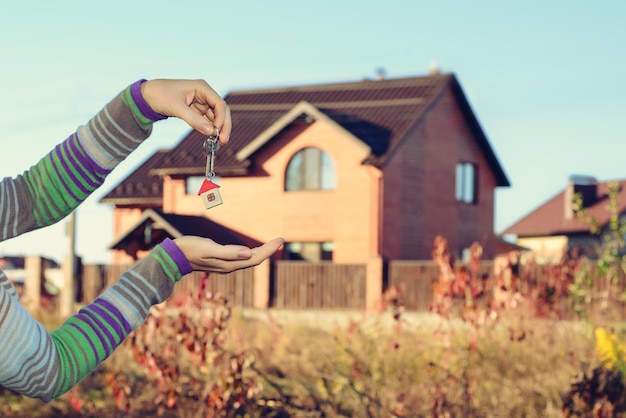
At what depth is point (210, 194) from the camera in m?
1.75

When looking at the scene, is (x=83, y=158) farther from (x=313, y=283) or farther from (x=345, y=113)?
(x=345, y=113)

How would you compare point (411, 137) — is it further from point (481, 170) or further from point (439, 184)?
point (481, 170)

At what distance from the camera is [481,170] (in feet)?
130

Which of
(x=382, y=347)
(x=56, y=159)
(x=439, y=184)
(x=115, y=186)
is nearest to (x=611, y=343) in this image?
(x=382, y=347)

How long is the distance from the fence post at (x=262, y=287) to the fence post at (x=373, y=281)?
9.96 ft

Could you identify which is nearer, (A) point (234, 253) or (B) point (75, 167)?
(A) point (234, 253)

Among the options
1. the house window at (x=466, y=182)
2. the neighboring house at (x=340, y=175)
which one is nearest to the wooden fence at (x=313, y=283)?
the neighboring house at (x=340, y=175)

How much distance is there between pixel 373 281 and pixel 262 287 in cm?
347

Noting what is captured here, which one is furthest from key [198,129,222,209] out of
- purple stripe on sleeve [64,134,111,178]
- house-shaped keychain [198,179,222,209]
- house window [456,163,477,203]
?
house window [456,163,477,203]

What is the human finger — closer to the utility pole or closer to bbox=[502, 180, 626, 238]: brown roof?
the utility pole

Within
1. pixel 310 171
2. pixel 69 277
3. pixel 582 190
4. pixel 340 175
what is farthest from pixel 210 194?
pixel 582 190

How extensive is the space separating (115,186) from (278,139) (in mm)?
8665

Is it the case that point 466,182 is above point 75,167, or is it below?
above

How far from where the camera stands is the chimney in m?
57.0
